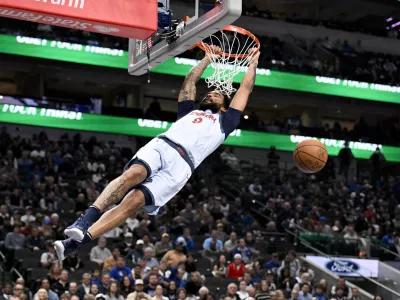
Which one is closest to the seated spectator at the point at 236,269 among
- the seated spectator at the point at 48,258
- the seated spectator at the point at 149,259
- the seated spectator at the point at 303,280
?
the seated spectator at the point at 303,280

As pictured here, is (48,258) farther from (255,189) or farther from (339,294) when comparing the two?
(255,189)

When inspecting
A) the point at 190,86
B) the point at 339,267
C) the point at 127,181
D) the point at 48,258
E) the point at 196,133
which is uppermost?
the point at 190,86

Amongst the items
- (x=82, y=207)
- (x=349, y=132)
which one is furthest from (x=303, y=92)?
(x=82, y=207)

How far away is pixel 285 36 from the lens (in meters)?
36.8

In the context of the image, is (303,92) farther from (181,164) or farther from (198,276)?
(181,164)

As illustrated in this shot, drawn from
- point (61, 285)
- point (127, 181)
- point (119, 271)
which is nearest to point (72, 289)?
point (61, 285)

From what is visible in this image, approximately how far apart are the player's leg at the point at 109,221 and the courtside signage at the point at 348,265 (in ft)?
45.3

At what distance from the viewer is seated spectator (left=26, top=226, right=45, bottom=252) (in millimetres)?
16953

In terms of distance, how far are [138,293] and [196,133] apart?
20.6 feet

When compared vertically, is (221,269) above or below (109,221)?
below

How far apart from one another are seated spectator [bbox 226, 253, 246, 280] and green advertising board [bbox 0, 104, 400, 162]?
1411 cm

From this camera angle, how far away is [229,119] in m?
8.88

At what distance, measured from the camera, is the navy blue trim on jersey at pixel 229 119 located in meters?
8.84

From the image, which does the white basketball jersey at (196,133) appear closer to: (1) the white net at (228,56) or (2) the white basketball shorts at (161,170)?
(2) the white basketball shorts at (161,170)
